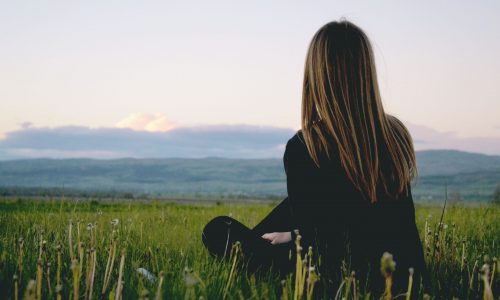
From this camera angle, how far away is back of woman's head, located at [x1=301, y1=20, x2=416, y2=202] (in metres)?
3.28

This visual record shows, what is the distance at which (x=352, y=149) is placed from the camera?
10.8 ft

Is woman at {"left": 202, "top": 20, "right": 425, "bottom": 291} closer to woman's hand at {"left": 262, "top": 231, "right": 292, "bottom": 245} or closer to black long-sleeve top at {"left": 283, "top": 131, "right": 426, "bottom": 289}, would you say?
black long-sleeve top at {"left": 283, "top": 131, "right": 426, "bottom": 289}

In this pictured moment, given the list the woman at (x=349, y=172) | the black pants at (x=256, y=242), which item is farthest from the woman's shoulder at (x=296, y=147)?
the black pants at (x=256, y=242)

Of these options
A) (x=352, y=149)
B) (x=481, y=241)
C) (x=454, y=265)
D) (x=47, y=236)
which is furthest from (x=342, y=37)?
(x=481, y=241)

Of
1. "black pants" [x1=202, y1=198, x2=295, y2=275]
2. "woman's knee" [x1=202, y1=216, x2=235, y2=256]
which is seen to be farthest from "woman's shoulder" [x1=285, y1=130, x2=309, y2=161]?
"woman's knee" [x1=202, y1=216, x2=235, y2=256]

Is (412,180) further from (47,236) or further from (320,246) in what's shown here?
(47,236)

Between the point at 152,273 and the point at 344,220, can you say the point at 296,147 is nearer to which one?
the point at 344,220

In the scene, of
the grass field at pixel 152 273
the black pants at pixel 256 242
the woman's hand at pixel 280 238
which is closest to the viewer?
the grass field at pixel 152 273

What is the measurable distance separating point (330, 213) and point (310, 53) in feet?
3.52

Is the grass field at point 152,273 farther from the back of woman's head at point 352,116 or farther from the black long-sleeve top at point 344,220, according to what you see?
the back of woman's head at point 352,116

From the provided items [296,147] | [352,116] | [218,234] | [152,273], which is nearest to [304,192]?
[296,147]

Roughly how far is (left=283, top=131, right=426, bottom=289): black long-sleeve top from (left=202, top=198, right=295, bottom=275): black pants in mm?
280

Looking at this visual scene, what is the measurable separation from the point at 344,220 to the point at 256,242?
744mm

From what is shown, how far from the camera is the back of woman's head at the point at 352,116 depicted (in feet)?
10.7
